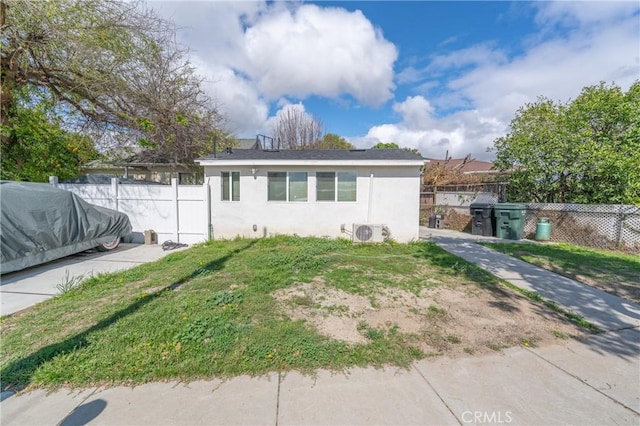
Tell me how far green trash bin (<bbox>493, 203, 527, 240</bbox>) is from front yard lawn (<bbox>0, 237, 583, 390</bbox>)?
5144 mm

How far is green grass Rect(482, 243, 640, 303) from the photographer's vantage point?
15.1 feet

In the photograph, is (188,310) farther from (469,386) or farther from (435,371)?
(469,386)

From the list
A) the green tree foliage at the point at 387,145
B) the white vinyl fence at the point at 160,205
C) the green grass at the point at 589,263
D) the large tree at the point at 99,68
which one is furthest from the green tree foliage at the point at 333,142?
the green grass at the point at 589,263

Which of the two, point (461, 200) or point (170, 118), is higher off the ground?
point (170, 118)

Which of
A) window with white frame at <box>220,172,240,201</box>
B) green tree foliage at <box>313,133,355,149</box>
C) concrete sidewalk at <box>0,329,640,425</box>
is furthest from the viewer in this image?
green tree foliage at <box>313,133,355,149</box>

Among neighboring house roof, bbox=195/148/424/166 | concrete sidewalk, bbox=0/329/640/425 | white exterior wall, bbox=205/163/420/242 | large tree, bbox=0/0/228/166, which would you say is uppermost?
large tree, bbox=0/0/228/166

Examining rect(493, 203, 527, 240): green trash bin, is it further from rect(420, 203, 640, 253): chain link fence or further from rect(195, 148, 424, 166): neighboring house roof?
rect(195, 148, 424, 166): neighboring house roof

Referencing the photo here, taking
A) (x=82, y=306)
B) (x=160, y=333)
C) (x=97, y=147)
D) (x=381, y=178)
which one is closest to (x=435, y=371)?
(x=160, y=333)

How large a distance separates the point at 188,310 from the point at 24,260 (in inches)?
184

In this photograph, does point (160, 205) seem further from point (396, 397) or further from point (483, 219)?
point (483, 219)

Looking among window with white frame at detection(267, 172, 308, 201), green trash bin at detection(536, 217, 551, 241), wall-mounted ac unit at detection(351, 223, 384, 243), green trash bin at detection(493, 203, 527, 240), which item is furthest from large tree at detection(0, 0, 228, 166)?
green trash bin at detection(536, 217, 551, 241)

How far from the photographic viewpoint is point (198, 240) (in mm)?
8305

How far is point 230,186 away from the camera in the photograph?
330 inches

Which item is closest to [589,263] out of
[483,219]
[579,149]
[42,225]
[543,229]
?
[543,229]
